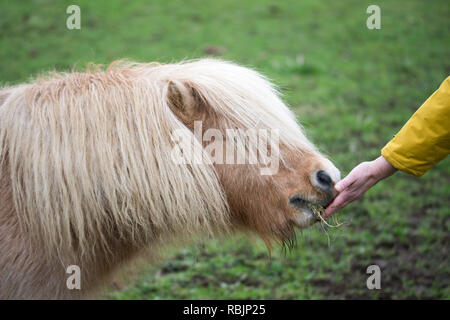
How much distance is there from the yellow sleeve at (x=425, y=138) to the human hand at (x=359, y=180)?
0.06m

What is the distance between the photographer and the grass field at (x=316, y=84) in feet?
13.4

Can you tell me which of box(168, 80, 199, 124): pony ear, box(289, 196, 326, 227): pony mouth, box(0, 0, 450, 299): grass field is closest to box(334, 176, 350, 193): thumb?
box(289, 196, 326, 227): pony mouth

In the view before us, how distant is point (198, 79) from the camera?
2635 mm

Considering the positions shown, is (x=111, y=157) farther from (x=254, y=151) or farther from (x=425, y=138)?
(x=425, y=138)

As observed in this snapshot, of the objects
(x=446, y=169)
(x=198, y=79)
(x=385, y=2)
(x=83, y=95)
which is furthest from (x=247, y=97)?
(x=385, y=2)

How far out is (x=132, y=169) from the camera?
2.47 meters

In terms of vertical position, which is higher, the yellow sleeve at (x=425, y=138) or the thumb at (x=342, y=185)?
the yellow sleeve at (x=425, y=138)

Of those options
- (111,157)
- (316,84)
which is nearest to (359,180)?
(111,157)

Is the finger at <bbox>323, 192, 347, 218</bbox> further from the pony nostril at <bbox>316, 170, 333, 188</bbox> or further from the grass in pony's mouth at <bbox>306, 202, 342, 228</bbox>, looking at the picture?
the pony nostril at <bbox>316, 170, 333, 188</bbox>

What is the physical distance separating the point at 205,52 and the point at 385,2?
5.88 meters

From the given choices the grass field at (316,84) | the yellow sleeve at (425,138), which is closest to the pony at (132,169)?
the yellow sleeve at (425,138)

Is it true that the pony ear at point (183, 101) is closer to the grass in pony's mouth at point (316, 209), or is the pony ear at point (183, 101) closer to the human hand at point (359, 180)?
the grass in pony's mouth at point (316, 209)

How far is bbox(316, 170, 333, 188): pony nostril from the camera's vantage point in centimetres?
251
